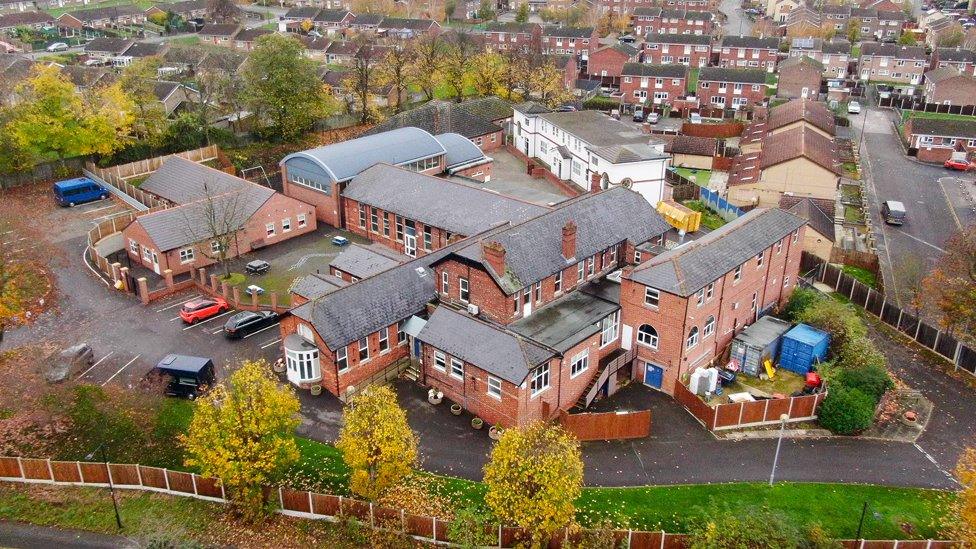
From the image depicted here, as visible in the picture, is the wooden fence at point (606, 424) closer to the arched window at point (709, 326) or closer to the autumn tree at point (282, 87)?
the arched window at point (709, 326)

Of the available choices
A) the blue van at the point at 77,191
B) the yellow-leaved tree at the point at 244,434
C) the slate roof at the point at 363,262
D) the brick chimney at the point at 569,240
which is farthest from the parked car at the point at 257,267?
the yellow-leaved tree at the point at 244,434

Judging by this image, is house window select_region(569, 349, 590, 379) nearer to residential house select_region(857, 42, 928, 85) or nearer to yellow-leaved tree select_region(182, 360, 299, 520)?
yellow-leaved tree select_region(182, 360, 299, 520)

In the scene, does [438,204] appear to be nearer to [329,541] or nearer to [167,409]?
[167,409]

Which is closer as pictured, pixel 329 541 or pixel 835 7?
pixel 329 541


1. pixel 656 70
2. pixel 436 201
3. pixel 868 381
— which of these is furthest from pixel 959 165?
pixel 436 201

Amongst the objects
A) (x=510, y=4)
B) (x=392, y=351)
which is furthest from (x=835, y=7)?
(x=392, y=351)
